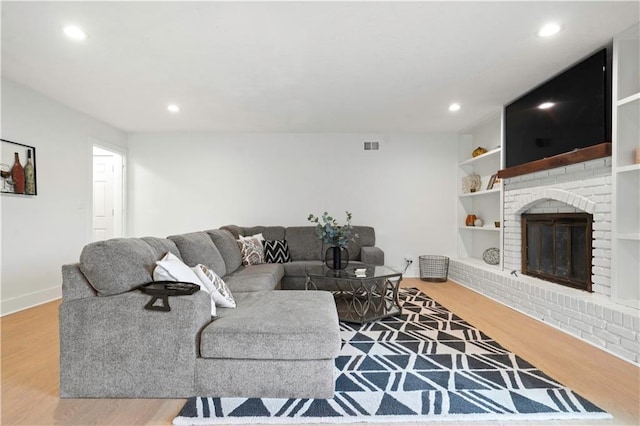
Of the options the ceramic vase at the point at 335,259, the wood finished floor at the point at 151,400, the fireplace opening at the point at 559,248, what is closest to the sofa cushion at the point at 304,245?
the ceramic vase at the point at 335,259

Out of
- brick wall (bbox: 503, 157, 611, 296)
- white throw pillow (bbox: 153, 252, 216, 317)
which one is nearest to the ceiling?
brick wall (bbox: 503, 157, 611, 296)

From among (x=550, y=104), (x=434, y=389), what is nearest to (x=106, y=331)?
(x=434, y=389)

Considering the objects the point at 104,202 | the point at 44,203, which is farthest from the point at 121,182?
the point at 44,203

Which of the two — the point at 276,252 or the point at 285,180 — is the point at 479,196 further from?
the point at 276,252

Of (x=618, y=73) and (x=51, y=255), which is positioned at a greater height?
(x=618, y=73)

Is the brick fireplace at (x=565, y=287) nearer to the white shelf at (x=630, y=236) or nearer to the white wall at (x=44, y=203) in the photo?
the white shelf at (x=630, y=236)

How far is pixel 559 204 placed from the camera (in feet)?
10.7

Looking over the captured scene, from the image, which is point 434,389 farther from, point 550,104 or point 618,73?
point 550,104

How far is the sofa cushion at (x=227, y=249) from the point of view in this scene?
136 inches

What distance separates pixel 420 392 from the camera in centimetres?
183

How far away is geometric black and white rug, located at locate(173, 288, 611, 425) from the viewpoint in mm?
1608

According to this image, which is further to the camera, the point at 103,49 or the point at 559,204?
the point at 559,204

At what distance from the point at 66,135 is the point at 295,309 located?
4022 millimetres

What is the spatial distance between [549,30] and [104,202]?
614 centimetres
